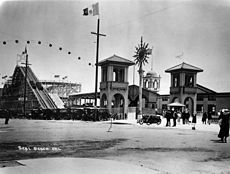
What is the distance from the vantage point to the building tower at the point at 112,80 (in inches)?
1551

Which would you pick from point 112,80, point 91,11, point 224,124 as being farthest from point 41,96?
point 91,11

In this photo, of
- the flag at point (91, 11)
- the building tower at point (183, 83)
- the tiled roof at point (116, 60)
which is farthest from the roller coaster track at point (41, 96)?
the flag at point (91, 11)

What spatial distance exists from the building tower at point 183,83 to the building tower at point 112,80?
6.99m

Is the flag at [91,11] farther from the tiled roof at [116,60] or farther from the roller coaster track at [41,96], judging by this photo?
the roller coaster track at [41,96]

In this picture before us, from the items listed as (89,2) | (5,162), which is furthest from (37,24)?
(5,162)

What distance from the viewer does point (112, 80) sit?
40.2m

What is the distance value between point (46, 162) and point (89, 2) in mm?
4925

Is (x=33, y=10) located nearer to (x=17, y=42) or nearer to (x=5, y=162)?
(x=17, y=42)

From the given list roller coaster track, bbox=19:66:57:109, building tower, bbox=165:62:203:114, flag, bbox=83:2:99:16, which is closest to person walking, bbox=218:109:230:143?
flag, bbox=83:2:99:16

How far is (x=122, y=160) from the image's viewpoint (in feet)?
29.1

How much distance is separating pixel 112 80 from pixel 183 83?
36.2 feet

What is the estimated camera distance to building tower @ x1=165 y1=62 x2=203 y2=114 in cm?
4431

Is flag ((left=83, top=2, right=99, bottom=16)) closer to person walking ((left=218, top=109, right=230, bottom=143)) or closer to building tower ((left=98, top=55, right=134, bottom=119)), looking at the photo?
person walking ((left=218, top=109, right=230, bottom=143))

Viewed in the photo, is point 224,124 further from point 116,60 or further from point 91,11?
point 116,60
